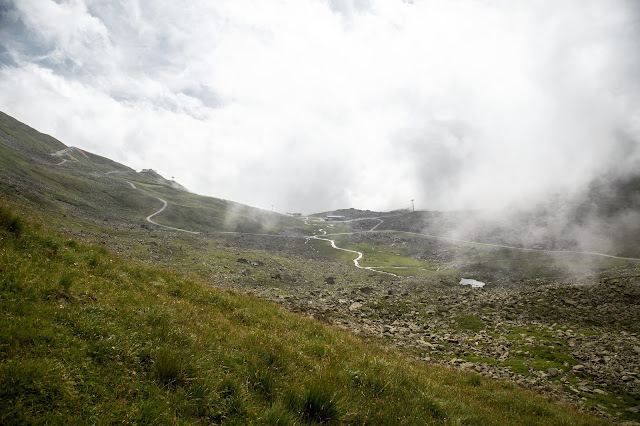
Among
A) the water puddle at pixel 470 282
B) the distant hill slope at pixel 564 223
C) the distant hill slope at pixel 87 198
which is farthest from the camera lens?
the distant hill slope at pixel 564 223

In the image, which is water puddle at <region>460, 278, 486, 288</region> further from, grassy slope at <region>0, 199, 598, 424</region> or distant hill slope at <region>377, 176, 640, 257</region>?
distant hill slope at <region>377, 176, 640, 257</region>

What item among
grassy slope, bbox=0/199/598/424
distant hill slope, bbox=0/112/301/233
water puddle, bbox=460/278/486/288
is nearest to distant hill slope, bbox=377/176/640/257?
water puddle, bbox=460/278/486/288

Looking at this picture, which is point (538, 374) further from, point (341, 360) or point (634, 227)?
point (634, 227)

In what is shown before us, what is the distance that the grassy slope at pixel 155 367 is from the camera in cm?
448

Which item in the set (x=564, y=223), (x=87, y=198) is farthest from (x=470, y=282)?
(x=87, y=198)

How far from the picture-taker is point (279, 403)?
5559 mm

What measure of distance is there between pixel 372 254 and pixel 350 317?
271 ft

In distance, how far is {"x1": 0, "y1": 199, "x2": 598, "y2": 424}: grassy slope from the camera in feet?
14.7

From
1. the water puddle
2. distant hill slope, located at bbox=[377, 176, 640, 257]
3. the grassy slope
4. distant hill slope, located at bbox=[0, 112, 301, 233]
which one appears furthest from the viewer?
distant hill slope, located at bbox=[377, 176, 640, 257]

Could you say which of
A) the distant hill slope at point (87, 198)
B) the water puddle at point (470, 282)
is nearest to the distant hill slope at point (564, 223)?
the water puddle at point (470, 282)

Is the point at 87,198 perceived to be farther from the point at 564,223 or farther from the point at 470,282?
the point at 564,223

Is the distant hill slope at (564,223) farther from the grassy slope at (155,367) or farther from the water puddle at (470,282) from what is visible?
the grassy slope at (155,367)

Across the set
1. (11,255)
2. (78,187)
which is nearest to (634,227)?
(11,255)

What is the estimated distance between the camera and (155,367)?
565 cm
